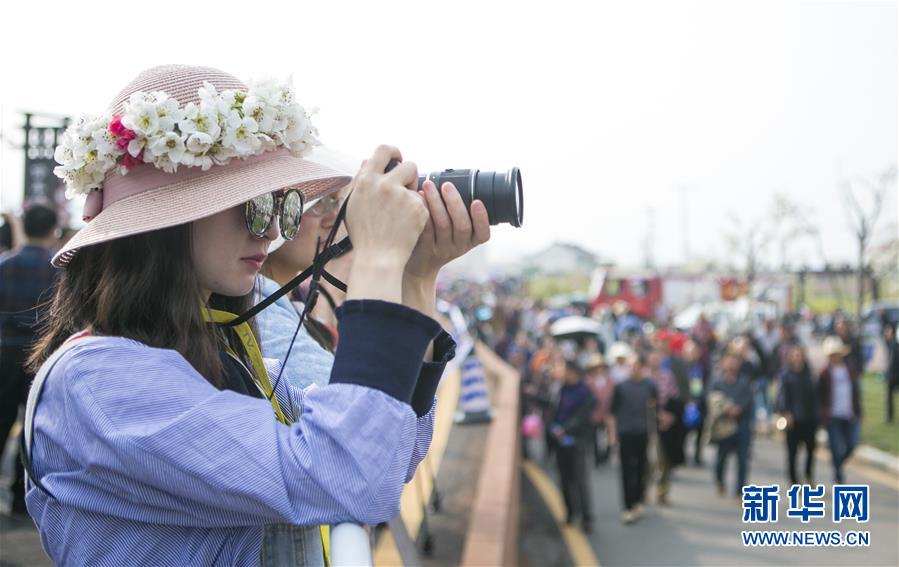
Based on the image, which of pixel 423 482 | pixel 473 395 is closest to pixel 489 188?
pixel 423 482

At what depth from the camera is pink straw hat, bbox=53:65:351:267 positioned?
138 centimetres

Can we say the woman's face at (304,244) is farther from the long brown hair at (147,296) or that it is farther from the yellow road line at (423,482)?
the long brown hair at (147,296)

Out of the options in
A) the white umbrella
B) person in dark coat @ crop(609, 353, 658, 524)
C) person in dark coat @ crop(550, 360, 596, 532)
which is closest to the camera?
person in dark coat @ crop(550, 360, 596, 532)

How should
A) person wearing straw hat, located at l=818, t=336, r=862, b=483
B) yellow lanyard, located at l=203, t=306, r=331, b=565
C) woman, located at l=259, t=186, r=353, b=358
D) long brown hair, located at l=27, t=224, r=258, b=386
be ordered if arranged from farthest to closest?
person wearing straw hat, located at l=818, t=336, r=862, b=483
woman, located at l=259, t=186, r=353, b=358
yellow lanyard, located at l=203, t=306, r=331, b=565
long brown hair, located at l=27, t=224, r=258, b=386

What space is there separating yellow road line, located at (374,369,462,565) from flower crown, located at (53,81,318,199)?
2.07ft

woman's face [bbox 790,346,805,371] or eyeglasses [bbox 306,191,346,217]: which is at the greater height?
eyeglasses [bbox 306,191,346,217]

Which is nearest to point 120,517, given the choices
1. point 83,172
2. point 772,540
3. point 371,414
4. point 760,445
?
point 371,414

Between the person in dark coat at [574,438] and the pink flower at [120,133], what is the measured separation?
7982 millimetres

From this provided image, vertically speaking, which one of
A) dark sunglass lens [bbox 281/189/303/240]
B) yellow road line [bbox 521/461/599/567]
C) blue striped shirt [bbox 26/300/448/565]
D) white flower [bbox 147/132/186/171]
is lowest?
yellow road line [bbox 521/461/599/567]

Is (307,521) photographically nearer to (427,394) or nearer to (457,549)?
(427,394)

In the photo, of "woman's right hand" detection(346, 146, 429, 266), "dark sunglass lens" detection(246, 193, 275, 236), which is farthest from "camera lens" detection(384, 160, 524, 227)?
"dark sunglass lens" detection(246, 193, 275, 236)

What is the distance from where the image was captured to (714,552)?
781 centimetres

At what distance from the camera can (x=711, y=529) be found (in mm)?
8594

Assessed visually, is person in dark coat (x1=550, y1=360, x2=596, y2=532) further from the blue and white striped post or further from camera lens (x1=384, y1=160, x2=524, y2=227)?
camera lens (x1=384, y1=160, x2=524, y2=227)
